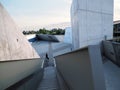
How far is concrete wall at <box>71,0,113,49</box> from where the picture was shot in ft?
42.5

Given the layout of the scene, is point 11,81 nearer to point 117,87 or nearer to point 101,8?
point 117,87

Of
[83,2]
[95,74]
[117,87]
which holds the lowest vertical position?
[117,87]

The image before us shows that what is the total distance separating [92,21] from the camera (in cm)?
1398

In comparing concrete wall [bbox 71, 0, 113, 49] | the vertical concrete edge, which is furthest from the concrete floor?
the vertical concrete edge

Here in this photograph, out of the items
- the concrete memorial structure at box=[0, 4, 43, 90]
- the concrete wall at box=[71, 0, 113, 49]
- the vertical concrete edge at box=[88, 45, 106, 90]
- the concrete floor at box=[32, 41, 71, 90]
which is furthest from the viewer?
the concrete wall at box=[71, 0, 113, 49]

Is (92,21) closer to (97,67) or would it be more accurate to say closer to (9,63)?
(9,63)

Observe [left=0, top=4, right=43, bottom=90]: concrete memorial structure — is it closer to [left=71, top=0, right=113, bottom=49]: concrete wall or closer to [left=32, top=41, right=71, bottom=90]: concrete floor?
[left=32, top=41, right=71, bottom=90]: concrete floor

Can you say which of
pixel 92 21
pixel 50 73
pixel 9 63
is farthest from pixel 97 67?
pixel 92 21

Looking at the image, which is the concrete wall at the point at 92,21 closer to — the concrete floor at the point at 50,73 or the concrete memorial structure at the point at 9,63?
the concrete floor at the point at 50,73

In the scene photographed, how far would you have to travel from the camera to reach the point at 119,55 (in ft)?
24.1

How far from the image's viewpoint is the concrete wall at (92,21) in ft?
42.5

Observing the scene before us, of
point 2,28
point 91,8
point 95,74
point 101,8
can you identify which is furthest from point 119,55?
point 101,8

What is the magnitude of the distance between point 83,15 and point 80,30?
1.36 meters

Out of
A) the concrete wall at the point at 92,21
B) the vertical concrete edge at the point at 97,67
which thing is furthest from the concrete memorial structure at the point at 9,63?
the concrete wall at the point at 92,21
